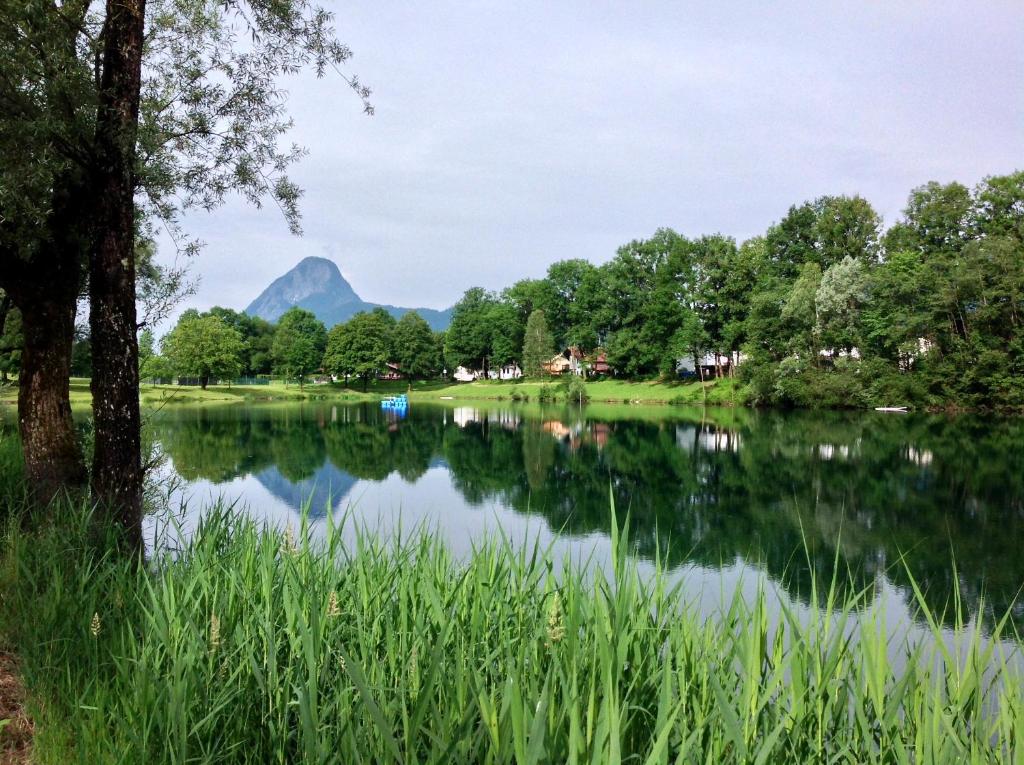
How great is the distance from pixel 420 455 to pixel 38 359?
21.2 meters

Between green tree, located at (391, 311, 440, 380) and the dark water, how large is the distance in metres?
43.6

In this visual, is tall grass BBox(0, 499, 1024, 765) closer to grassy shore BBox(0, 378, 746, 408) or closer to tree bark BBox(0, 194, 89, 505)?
tree bark BBox(0, 194, 89, 505)

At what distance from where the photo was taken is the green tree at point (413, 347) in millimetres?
86062

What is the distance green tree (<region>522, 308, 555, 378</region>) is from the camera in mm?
71500

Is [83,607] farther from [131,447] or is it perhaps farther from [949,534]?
[949,534]

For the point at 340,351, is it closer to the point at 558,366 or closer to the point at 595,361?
the point at 558,366

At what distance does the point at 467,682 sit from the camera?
263 cm

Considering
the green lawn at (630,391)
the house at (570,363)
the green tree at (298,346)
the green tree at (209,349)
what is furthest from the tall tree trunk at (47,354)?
the green tree at (298,346)

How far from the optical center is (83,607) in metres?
→ 4.51

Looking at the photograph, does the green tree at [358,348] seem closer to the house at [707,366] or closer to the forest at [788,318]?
the forest at [788,318]

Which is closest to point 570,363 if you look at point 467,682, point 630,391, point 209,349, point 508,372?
point 508,372

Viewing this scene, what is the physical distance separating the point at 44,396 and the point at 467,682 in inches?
309

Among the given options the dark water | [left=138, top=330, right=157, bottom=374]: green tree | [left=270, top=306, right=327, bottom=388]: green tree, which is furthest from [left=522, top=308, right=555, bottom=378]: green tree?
[left=138, top=330, right=157, bottom=374]: green tree

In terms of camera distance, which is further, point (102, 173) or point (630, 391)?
point (630, 391)
